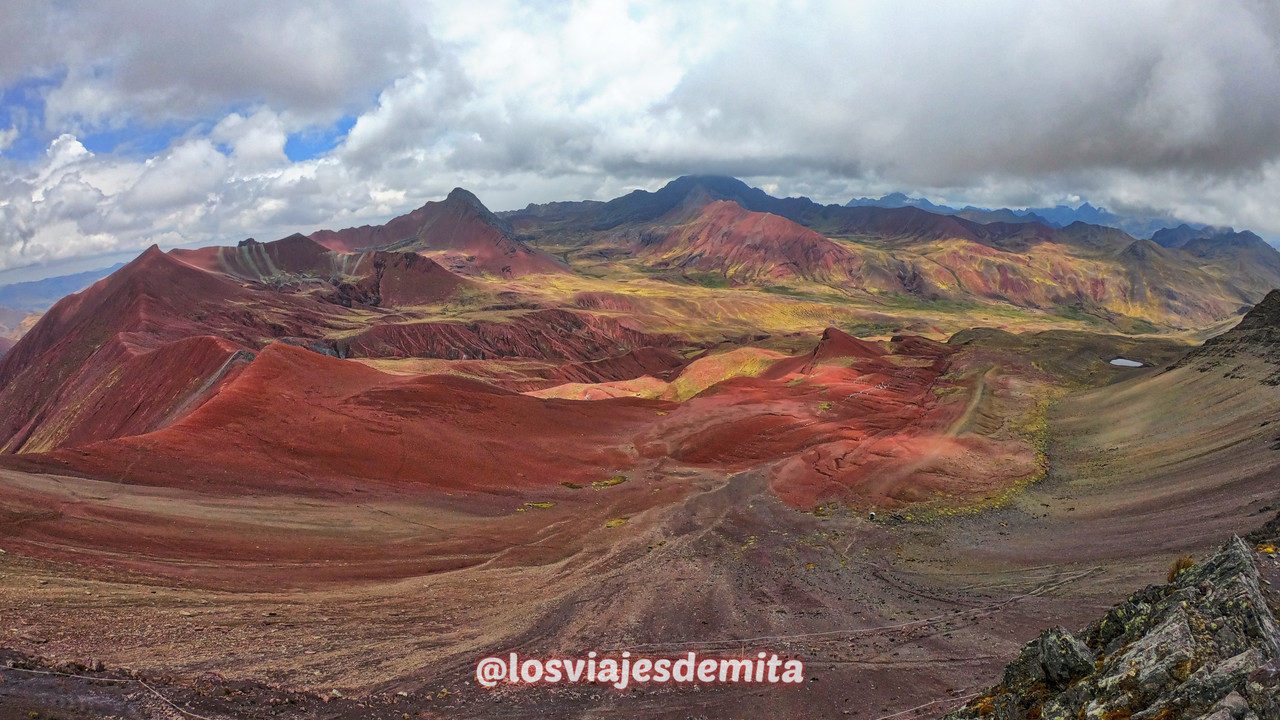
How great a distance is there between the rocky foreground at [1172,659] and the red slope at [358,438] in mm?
30469

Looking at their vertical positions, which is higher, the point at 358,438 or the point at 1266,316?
the point at 1266,316

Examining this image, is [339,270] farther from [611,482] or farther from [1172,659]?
[1172,659]

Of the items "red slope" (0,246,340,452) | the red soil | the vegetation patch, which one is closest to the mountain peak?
the vegetation patch

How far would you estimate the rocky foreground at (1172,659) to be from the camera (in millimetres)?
6828

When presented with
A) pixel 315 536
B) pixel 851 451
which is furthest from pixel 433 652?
pixel 851 451

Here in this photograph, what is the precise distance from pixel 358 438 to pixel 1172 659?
38.2 m

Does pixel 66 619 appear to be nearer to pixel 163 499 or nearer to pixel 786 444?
pixel 163 499

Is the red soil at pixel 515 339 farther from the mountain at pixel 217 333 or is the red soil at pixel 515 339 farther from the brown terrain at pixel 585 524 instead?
the brown terrain at pixel 585 524

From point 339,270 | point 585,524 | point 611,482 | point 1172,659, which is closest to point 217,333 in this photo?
point 611,482

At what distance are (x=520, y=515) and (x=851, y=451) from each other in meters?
21.2

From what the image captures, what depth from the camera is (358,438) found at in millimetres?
38062

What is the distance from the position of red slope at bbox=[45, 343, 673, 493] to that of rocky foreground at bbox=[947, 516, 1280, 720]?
3047 centimetres

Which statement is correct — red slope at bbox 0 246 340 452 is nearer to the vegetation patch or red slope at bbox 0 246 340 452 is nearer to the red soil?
the red soil

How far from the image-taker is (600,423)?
5209 centimetres
